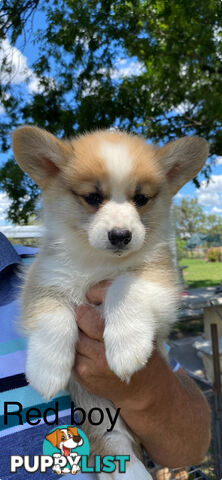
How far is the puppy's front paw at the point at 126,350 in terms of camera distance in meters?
1.41

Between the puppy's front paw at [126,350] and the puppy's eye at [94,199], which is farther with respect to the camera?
the puppy's eye at [94,199]

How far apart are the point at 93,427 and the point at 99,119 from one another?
15.5 feet

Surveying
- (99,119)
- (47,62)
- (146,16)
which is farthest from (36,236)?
(146,16)

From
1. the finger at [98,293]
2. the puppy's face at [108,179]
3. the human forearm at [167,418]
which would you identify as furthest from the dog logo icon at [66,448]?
the puppy's face at [108,179]

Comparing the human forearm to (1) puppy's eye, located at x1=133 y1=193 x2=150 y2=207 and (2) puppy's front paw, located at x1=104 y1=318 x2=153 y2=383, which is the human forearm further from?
(1) puppy's eye, located at x1=133 y1=193 x2=150 y2=207

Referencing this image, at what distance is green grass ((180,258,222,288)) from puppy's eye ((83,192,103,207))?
19.3 m

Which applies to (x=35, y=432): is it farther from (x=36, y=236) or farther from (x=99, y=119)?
(x=99, y=119)

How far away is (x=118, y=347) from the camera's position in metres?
1.43

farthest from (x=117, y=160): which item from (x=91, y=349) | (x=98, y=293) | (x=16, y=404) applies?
(x=16, y=404)

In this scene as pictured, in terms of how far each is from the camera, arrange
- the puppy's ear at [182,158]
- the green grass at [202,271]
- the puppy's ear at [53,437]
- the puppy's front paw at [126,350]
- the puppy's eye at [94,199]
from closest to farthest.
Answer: the puppy's front paw at [126,350] < the puppy's ear at [53,437] < the puppy's eye at [94,199] < the puppy's ear at [182,158] < the green grass at [202,271]

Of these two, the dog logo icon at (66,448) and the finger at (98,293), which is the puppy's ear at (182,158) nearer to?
the finger at (98,293)

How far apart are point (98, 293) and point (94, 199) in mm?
403

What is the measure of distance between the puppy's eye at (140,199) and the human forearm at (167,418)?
0.65 meters

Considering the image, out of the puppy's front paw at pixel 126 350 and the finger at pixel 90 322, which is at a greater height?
the finger at pixel 90 322
